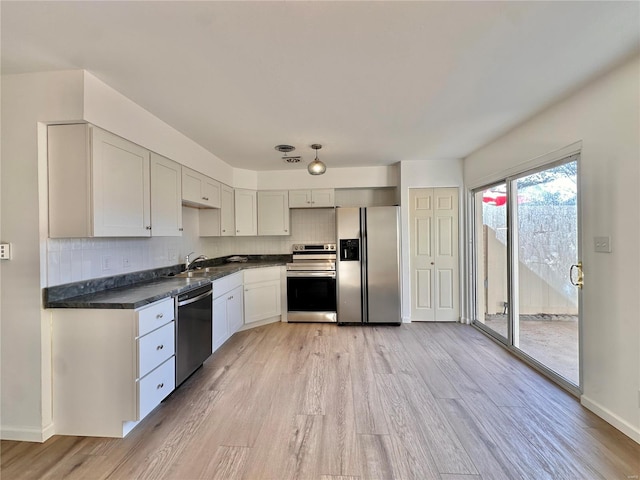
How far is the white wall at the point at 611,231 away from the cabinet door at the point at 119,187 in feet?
11.1

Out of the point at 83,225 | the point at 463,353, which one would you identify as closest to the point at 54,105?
the point at 83,225

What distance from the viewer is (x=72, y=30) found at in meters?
1.42

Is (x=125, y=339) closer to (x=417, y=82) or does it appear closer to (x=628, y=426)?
(x=417, y=82)

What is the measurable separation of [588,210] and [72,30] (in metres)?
3.35

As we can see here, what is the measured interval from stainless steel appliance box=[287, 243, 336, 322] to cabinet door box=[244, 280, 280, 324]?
0.62 feet

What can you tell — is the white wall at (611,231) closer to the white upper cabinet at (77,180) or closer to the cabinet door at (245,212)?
the white upper cabinet at (77,180)

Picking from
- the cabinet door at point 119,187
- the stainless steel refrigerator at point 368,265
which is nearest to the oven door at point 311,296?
the stainless steel refrigerator at point 368,265

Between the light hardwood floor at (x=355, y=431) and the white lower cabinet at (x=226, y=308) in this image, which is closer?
the light hardwood floor at (x=355, y=431)

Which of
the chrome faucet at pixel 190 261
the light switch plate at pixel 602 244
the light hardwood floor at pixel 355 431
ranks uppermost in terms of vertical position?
the light switch plate at pixel 602 244

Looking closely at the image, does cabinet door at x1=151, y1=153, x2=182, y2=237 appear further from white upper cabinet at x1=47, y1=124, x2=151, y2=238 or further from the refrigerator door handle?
the refrigerator door handle

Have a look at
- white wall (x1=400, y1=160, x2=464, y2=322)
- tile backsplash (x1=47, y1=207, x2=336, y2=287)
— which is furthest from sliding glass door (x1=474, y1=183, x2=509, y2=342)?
tile backsplash (x1=47, y1=207, x2=336, y2=287)

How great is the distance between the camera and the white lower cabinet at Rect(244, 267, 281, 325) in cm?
380

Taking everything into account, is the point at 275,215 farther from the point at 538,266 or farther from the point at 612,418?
the point at 612,418

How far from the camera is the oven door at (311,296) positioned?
13.3ft
